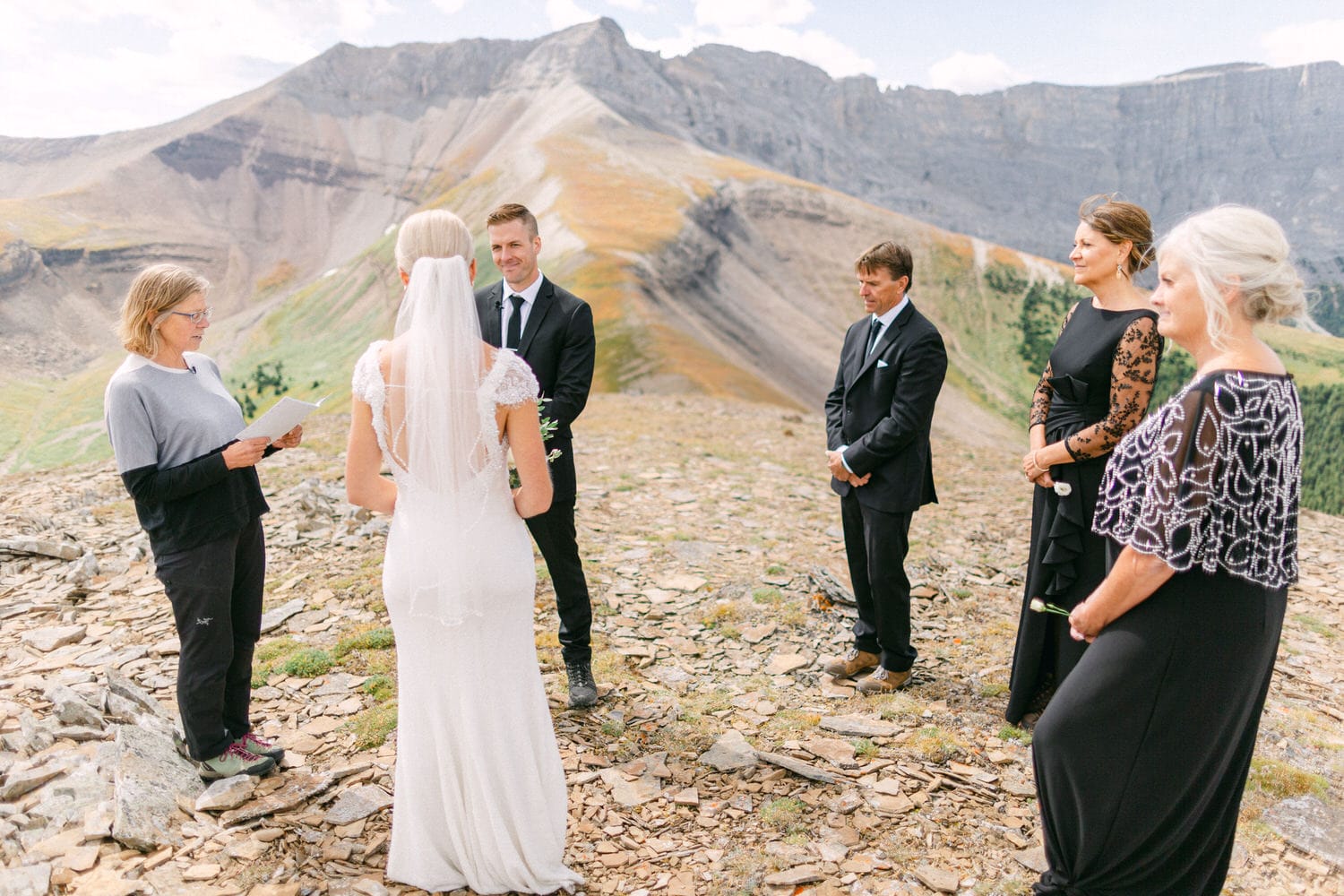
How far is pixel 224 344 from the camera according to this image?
86.4 metres

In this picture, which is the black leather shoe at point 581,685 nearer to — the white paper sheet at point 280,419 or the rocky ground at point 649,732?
the rocky ground at point 649,732

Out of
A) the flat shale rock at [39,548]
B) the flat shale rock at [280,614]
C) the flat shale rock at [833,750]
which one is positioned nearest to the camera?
the flat shale rock at [833,750]

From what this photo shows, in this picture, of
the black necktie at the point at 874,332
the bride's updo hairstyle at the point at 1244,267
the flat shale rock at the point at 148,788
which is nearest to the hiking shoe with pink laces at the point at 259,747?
the flat shale rock at the point at 148,788

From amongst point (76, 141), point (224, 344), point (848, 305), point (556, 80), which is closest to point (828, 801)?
point (848, 305)

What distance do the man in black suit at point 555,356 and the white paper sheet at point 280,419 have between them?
135 centimetres

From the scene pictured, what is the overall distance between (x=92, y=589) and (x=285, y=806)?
193 inches

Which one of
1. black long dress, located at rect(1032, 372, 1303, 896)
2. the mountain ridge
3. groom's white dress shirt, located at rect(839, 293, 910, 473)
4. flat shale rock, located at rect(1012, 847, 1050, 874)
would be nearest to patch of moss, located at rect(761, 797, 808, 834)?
flat shale rock, located at rect(1012, 847, 1050, 874)

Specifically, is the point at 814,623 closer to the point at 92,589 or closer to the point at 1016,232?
the point at 92,589

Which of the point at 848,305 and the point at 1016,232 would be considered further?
the point at 1016,232

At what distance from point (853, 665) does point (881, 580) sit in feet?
2.84

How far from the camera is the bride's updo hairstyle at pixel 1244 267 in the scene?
269 centimetres

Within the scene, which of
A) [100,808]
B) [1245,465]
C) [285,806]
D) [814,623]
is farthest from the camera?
[814,623]

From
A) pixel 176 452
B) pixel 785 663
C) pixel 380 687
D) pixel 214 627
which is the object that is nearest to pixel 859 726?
pixel 785 663

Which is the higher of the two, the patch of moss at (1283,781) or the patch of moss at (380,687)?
the patch of moss at (380,687)
